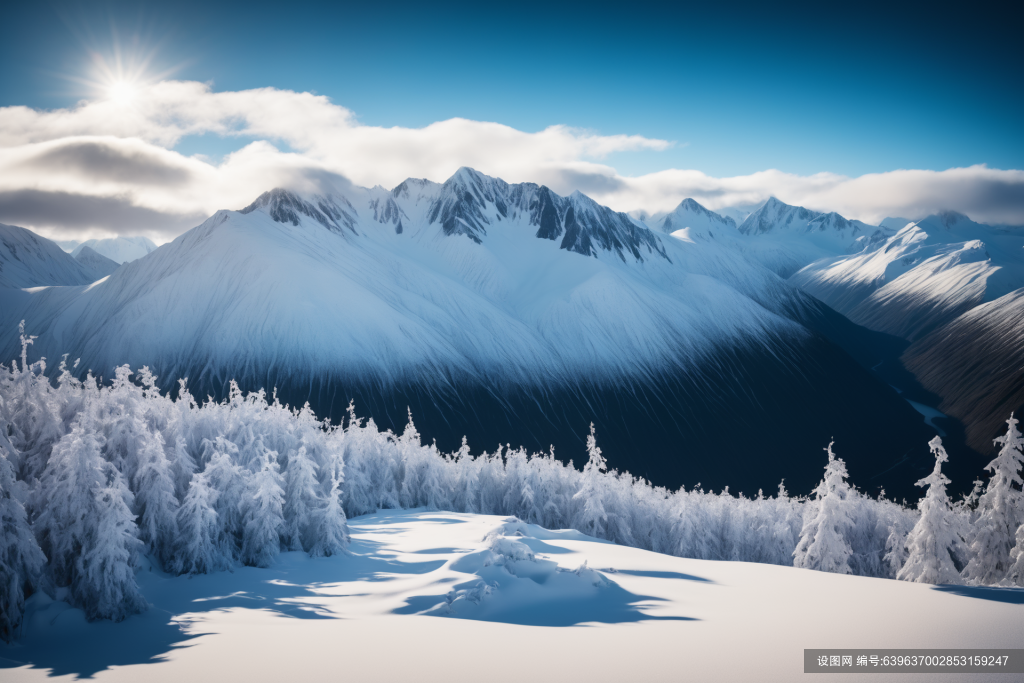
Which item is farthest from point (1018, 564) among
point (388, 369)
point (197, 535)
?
point (388, 369)

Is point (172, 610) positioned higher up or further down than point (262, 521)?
further down

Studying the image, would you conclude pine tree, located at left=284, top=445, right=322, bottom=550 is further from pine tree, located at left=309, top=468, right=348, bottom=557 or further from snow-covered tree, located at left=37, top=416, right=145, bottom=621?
snow-covered tree, located at left=37, top=416, right=145, bottom=621

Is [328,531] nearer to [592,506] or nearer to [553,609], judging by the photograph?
[553,609]

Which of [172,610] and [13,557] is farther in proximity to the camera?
[172,610]

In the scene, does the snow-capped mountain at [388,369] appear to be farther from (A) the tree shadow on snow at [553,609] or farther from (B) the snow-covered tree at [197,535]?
(A) the tree shadow on snow at [553,609]

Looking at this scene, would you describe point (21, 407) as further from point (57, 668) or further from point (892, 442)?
point (892, 442)

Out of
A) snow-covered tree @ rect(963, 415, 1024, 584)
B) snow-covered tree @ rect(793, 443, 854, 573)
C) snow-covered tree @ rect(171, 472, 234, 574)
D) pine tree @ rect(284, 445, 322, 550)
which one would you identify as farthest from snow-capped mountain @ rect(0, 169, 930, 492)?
snow-covered tree @ rect(171, 472, 234, 574)

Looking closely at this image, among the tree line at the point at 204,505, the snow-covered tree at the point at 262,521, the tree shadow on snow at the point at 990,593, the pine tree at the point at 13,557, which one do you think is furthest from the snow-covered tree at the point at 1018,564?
the pine tree at the point at 13,557
